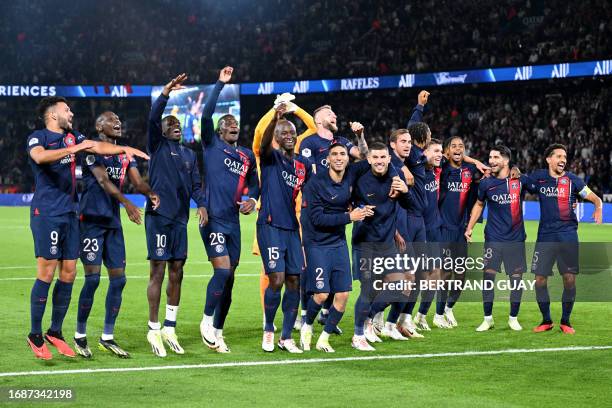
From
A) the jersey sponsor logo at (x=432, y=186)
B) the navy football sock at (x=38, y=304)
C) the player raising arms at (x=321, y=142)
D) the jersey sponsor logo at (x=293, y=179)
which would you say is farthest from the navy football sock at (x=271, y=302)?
the jersey sponsor logo at (x=432, y=186)

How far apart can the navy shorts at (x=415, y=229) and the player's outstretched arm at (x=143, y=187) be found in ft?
9.99

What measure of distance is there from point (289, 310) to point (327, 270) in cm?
57

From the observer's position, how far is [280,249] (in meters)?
9.46

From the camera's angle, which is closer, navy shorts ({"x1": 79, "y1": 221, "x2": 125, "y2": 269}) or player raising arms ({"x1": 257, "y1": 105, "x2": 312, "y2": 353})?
navy shorts ({"x1": 79, "y1": 221, "x2": 125, "y2": 269})

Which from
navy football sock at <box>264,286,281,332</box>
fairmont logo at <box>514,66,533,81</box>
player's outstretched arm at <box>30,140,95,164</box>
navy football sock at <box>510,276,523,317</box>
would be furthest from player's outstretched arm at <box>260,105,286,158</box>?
fairmont logo at <box>514,66,533,81</box>

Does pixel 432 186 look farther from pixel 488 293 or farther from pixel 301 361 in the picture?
pixel 301 361

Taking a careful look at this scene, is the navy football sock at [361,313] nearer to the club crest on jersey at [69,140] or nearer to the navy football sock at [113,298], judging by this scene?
the navy football sock at [113,298]

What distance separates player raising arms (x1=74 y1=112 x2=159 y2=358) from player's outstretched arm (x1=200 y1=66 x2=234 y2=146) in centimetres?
78

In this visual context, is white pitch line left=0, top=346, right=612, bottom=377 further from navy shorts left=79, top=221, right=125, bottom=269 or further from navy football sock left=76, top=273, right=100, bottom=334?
navy shorts left=79, top=221, right=125, bottom=269

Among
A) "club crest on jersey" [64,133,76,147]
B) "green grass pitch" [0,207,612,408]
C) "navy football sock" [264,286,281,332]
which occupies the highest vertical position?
"club crest on jersey" [64,133,76,147]

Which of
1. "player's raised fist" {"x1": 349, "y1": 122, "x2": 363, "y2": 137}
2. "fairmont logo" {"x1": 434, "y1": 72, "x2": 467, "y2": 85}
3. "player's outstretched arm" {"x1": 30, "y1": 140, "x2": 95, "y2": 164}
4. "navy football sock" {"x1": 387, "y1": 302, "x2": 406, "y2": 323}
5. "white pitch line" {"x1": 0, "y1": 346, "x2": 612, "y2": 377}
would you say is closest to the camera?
"white pitch line" {"x1": 0, "y1": 346, "x2": 612, "y2": 377}

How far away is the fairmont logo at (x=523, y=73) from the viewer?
36438mm

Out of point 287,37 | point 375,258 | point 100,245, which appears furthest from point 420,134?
point 287,37

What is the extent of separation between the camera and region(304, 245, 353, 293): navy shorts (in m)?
9.46
